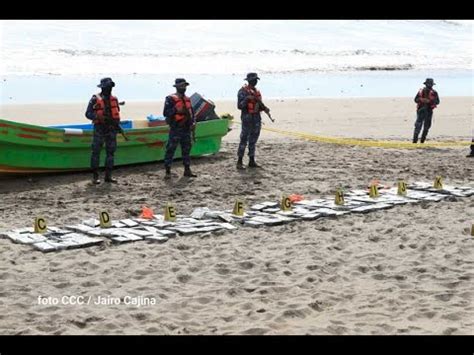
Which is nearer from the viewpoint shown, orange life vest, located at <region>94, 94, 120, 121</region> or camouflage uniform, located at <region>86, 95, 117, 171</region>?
orange life vest, located at <region>94, 94, 120, 121</region>

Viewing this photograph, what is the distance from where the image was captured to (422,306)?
627 cm

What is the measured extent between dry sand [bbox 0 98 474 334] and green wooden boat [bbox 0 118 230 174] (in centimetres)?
32

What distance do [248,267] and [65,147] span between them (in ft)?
20.9

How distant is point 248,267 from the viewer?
750 cm

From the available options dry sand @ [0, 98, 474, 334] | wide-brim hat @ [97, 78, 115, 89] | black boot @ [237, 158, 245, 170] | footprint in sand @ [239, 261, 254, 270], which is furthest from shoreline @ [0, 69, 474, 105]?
footprint in sand @ [239, 261, 254, 270]

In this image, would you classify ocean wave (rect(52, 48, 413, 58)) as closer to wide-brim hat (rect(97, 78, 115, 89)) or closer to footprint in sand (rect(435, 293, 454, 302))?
wide-brim hat (rect(97, 78, 115, 89))

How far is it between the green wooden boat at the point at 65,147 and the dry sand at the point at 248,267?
12.6 inches

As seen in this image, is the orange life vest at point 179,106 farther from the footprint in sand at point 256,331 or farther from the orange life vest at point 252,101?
the footprint in sand at point 256,331

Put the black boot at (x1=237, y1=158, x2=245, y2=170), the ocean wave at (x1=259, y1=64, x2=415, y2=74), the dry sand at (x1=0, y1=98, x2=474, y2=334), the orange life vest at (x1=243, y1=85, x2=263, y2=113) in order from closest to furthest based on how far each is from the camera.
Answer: the dry sand at (x1=0, y1=98, x2=474, y2=334), the orange life vest at (x1=243, y1=85, x2=263, y2=113), the black boot at (x1=237, y1=158, x2=245, y2=170), the ocean wave at (x1=259, y1=64, x2=415, y2=74)

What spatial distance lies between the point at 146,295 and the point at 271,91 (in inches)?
1068

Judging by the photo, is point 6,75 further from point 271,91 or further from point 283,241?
point 283,241

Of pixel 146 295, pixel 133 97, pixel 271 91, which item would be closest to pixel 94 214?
pixel 146 295

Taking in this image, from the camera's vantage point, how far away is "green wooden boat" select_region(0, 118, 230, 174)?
474 inches

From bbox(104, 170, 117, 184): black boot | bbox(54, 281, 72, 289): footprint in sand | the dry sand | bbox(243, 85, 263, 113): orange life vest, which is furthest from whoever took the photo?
bbox(243, 85, 263, 113): orange life vest
